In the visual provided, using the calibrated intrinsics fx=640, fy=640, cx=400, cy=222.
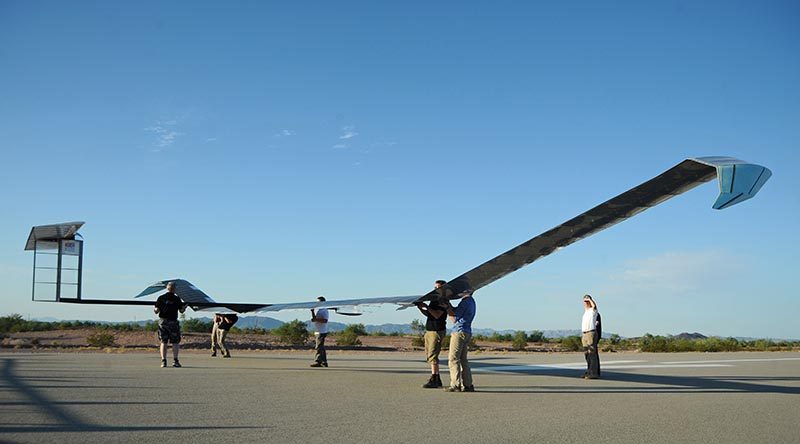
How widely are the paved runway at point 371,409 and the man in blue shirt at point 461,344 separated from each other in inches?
17.6

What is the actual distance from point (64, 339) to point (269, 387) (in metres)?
34.0

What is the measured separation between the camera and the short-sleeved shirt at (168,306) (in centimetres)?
1627

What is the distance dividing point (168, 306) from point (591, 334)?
10.5 meters

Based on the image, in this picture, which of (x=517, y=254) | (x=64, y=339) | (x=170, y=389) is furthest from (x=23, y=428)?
(x=64, y=339)

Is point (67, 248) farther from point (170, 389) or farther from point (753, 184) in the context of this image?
point (753, 184)

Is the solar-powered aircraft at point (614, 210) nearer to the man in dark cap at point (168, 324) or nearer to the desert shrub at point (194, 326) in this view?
the man in dark cap at point (168, 324)

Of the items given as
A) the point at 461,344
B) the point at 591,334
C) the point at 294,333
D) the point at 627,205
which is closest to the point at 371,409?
the point at 461,344

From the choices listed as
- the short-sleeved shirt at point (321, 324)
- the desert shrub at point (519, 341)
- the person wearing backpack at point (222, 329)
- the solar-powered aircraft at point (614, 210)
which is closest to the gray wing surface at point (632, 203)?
the solar-powered aircraft at point (614, 210)

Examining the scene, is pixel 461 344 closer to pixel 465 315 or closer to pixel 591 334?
pixel 465 315

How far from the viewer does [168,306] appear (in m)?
16.4

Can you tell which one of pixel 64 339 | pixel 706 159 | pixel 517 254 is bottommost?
pixel 64 339

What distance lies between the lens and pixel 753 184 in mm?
7926

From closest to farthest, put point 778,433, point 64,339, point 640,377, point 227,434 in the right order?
point 227,434
point 778,433
point 640,377
point 64,339

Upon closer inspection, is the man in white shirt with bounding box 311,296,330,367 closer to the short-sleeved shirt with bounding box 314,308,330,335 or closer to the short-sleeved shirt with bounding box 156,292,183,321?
the short-sleeved shirt with bounding box 314,308,330,335
